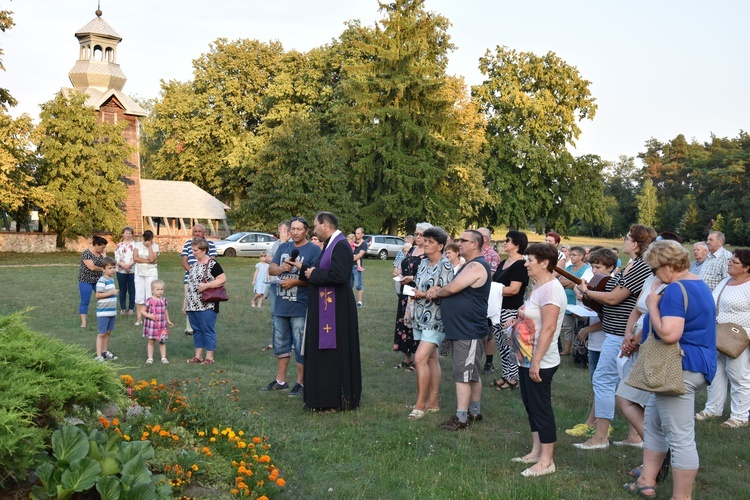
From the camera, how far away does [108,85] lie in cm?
4588

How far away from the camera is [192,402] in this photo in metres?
6.01

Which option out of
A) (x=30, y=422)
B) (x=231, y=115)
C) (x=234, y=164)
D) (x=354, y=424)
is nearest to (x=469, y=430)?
(x=354, y=424)

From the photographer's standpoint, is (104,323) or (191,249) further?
(191,249)

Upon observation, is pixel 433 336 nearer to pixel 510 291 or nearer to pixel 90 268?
pixel 510 291

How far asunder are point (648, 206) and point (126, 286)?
76.7 meters

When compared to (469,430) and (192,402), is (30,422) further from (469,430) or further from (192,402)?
(469,430)

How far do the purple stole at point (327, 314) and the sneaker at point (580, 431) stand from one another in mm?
2544

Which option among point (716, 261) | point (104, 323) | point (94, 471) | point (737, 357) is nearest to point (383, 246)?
point (716, 261)

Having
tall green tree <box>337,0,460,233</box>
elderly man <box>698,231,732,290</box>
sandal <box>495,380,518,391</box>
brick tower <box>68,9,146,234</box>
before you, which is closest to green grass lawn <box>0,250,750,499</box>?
sandal <box>495,380,518,391</box>

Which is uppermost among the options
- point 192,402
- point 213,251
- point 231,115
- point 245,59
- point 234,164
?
point 245,59

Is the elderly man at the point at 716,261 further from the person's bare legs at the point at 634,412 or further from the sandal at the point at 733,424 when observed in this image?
the person's bare legs at the point at 634,412

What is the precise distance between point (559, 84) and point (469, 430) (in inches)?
1749

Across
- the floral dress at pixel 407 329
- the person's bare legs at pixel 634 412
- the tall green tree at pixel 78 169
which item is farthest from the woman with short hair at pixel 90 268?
the tall green tree at pixel 78 169

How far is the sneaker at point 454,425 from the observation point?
690 cm
